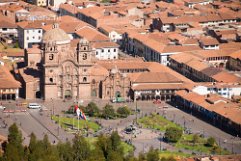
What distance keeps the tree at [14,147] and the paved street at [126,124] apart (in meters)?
4.52

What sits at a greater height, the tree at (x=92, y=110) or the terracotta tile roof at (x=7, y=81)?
the terracotta tile roof at (x=7, y=81)

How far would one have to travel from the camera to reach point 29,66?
9400 cm

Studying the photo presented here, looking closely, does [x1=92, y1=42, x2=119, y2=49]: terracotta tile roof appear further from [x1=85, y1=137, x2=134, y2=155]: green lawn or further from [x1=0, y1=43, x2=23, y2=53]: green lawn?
[x1=85, y1=137, x2=134, y2=155]: green lawn

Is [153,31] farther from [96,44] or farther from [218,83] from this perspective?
[218,83]

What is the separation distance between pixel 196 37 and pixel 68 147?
44.2 metres

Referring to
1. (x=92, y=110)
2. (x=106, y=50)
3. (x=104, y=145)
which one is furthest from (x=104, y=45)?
(x=104, y=145)

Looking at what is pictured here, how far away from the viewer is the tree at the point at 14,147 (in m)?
67.1

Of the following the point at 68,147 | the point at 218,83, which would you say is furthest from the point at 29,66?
the point at 68,147

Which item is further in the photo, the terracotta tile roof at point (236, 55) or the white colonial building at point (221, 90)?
the terracotta tile roof at point (236, 55)

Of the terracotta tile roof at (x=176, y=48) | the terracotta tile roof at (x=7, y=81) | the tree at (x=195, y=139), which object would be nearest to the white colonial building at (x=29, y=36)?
the terracotta tile roof at (x=176, y=48)

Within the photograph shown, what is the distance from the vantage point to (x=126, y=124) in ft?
269

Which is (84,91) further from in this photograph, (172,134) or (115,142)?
(115,142)

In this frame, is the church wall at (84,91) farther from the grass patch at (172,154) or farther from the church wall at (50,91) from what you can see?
the grass patch at (172,154)

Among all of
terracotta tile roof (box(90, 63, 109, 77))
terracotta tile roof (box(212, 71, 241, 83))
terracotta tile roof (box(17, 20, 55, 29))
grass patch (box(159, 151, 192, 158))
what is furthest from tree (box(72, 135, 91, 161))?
terracotta tile roof (box(17, 20, 55, 29))
